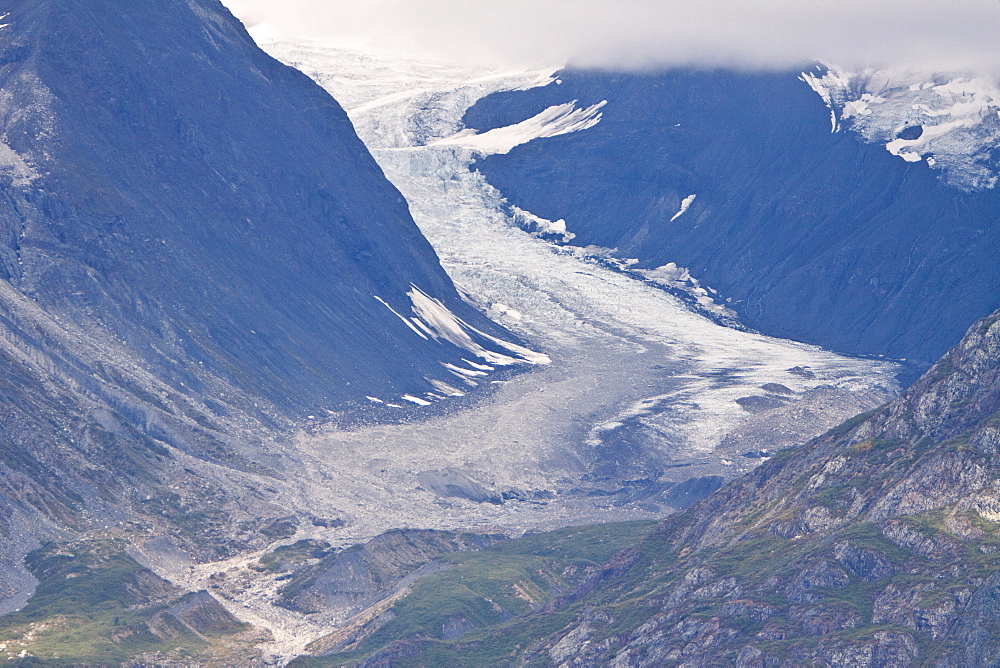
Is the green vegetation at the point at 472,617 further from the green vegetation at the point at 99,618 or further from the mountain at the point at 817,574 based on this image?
the green vegetation at the point at 99,618

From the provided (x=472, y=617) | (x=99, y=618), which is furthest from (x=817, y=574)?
(x=99, y=618)

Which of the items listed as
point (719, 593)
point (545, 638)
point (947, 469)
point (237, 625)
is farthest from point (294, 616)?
point (947, 469)

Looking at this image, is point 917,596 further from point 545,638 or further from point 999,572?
point 545,638

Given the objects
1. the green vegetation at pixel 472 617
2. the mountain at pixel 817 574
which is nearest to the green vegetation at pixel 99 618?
the green vegetation at pixel 472 617

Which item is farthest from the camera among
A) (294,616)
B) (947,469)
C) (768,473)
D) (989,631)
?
(294,616)

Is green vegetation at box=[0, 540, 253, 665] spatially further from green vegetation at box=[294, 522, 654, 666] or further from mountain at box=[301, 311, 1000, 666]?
mountain at box=[301, 311, 1000, 666]

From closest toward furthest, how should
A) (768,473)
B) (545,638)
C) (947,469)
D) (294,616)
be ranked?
(947,469)
(545,638)
(768,473)
(294,616)

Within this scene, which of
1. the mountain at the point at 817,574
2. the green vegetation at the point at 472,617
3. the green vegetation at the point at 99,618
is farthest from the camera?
the green vegetation at the point at 99,618

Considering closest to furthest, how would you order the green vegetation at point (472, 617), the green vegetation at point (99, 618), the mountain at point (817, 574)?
the mountain at point (817, 574), the green vegetation at point (472, 617), the green vegetation at point (99, 618)
